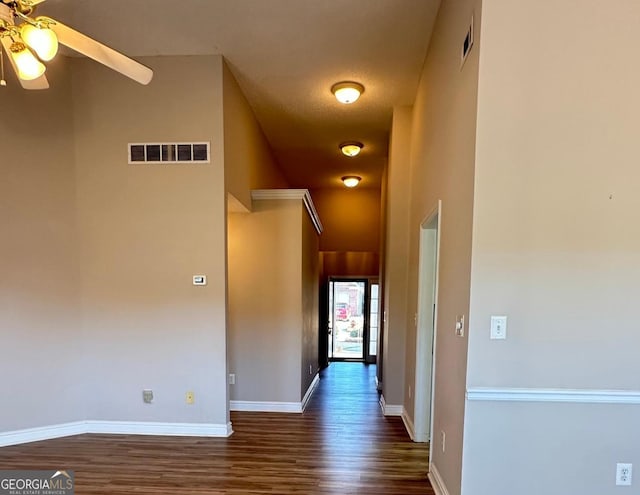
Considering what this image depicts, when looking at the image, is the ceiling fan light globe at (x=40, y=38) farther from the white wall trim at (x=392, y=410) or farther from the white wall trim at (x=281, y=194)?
the white wall trim at (x=392, y=410)

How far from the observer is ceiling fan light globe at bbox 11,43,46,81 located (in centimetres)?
188

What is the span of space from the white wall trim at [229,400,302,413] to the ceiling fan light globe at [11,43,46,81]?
11.4ft

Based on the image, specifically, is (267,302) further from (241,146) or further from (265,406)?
(241,146)

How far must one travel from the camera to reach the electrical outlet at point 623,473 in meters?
1.90

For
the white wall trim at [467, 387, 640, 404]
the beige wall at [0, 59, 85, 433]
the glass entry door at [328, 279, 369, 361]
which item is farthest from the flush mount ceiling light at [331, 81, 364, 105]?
the glass entry door at [328, 279, 369, 361]

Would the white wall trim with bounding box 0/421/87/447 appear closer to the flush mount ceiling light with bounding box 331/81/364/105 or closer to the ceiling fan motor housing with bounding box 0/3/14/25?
the ceiling fan motor housing with bounding box 0/3/14/25

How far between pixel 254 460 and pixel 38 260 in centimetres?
252

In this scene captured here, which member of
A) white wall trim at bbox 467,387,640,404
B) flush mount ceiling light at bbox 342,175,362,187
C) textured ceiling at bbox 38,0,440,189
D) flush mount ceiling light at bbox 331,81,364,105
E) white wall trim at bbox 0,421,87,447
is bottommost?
white wall trim at bbox 0,421,87,447

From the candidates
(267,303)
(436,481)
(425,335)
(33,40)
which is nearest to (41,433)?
(267,303)

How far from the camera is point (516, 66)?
6.01ft

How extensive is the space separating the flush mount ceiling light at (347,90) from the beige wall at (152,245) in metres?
1.18

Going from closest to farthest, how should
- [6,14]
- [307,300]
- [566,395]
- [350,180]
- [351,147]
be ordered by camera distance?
[6,14], [566,395], [307,300], [351,147], [350,180]

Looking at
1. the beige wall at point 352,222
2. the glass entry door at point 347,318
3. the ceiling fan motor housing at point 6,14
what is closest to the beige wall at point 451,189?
the ceiling fan motor housing at point 6,14

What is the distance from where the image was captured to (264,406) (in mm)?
4133
